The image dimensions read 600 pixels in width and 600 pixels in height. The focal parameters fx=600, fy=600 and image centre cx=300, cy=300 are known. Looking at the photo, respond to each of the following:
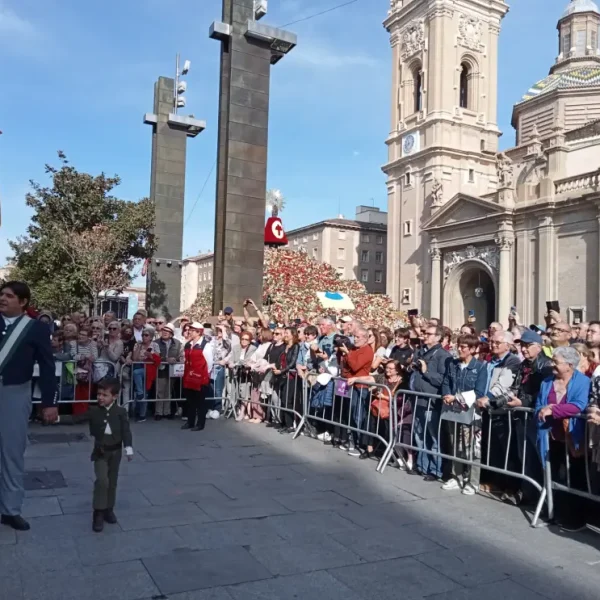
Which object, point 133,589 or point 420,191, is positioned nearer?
point 133,589

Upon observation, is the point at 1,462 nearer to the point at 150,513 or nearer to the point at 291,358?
the point at 150,513

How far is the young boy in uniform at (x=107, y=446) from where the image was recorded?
198 inches

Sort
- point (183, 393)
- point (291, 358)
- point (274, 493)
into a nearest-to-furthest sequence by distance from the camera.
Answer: point (274, 493)
point (291, 358)
point (183, 393)

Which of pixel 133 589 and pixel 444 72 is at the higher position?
pixel 444 72

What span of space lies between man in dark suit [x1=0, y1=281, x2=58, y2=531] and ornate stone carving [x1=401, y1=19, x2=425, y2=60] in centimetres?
4297

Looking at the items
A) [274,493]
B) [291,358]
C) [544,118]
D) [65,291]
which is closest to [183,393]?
[291,358]

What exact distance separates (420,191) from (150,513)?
3924 centimetres

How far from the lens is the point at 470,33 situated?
4253 cm

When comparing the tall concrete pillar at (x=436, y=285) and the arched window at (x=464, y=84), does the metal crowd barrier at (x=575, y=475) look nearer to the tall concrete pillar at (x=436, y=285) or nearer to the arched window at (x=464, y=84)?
the tall concrete pillar at (x=436, y=285)

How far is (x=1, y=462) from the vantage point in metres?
5.00

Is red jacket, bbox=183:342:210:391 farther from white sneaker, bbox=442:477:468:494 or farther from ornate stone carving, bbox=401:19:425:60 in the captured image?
ornate stone carving, bbox=401:19:425:60

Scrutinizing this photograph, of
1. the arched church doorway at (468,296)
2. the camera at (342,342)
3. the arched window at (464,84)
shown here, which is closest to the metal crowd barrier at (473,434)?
the camera at (342,342)

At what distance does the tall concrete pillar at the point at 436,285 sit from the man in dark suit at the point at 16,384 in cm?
3537

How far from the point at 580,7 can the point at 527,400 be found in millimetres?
50102
